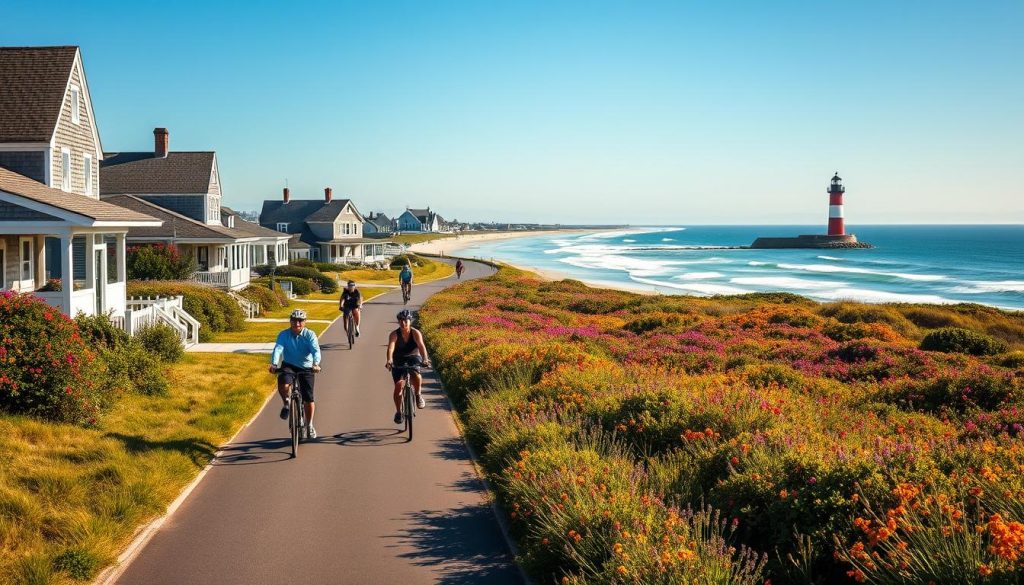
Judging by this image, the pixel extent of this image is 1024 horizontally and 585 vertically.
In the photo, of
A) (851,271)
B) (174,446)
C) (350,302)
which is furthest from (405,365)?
(851,271)

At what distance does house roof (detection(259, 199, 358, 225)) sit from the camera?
87.2 m

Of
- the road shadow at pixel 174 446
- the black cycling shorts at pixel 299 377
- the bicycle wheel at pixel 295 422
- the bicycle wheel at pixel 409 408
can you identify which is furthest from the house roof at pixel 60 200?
the bicycle wheel at pixel 409 408

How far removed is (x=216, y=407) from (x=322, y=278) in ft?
124

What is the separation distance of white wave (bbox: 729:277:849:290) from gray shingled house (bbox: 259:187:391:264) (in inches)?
1565

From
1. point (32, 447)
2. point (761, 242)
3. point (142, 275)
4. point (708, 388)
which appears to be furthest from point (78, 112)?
point (761, 242)

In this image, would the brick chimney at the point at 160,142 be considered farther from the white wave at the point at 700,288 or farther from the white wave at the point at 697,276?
the white wave at the point at 697,276

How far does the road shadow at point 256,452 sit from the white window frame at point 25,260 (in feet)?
48.7

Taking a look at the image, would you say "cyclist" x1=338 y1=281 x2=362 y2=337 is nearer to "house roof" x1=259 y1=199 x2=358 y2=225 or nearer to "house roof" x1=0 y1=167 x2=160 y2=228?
"house roof" x1=0 y1=167 x2=160 y2=228

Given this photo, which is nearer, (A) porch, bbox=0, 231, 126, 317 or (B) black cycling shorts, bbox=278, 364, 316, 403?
(B) black cycling shorts, bbox=278, 364, 316, 403

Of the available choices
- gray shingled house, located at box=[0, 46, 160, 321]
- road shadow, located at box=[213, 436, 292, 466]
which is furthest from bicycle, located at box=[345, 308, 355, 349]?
road shadow, located at box=[213, 436, 292, 466]

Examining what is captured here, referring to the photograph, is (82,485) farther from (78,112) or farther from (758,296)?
(758,296)

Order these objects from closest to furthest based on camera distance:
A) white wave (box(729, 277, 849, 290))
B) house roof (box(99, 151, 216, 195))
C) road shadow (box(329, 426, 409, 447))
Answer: road shadow (box(329, 426, 409, 447)) < house roof (box(99, 151, 216, 195)) < white wave (box(729, 277, 849, 290))

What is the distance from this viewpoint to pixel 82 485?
9172 mm

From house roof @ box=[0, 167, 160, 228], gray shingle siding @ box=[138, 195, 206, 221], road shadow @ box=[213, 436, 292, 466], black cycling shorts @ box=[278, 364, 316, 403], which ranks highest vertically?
gray shingle siding @ box=[138, 195, 206, 221]
